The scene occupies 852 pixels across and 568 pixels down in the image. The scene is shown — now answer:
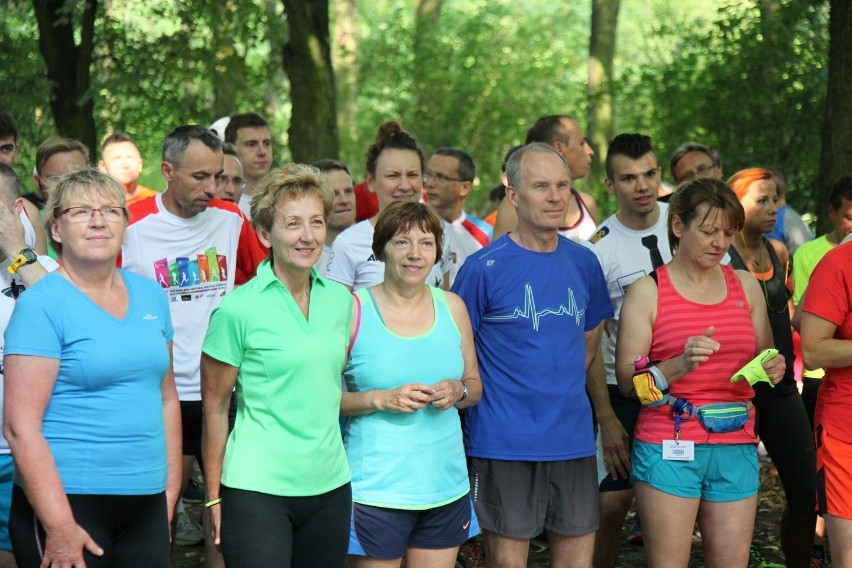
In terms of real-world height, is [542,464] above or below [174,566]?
above

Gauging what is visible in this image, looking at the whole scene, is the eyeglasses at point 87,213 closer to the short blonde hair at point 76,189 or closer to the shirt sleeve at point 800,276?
the short blonde hair at point 76,189

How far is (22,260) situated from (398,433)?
61.6 inches

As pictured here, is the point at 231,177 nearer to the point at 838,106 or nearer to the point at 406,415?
the point at 406,415

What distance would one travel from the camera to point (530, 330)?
16.1 ft

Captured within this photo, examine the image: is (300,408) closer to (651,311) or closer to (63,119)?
(651,311)

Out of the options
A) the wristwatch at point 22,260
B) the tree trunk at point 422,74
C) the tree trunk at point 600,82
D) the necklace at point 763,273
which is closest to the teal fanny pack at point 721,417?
the necklace at point 763,273

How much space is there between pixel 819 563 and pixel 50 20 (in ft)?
33.3

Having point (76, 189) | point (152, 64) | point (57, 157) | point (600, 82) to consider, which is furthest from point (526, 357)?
point (600, 82)

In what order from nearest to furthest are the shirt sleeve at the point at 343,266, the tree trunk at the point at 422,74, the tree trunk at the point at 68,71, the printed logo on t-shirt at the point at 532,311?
the printed logo on t-shirt at the point at 532,311 → the shirt sleeve at the point at 343,266 → the tree trunk at the point at 68,71 → the tree trunk at the point at 422,74

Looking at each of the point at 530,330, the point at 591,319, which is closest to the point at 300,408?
the point at 530,330

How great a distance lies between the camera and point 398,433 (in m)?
4.47

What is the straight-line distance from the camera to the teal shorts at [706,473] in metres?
4.82

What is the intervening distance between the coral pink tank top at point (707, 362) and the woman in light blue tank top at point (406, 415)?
895mm

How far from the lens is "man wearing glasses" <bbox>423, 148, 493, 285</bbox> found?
7.68 m
